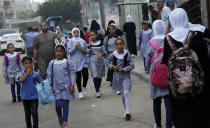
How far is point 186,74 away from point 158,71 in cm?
186

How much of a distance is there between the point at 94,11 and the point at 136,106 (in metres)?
53.3

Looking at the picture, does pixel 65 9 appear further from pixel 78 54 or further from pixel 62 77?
pixel 62 77

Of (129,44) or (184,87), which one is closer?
(184,87)

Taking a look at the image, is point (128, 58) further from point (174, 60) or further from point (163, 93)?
point (174, 60)

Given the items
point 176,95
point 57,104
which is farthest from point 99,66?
point 176,95

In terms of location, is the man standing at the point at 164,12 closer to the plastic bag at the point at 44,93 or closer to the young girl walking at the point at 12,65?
the young girl walking at the point at 12,65

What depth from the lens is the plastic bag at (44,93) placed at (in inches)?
271

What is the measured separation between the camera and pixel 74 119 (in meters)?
8.43

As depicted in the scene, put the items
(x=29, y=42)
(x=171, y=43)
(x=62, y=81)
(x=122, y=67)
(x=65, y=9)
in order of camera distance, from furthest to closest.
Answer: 1. (x=65, y=9)
2. (x=29, y=42)
3. (x=122, y=67)
4. (x=62, y=81)
5. (x=171, y=43)

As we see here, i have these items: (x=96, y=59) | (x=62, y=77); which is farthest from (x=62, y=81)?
(x=96, y=59)

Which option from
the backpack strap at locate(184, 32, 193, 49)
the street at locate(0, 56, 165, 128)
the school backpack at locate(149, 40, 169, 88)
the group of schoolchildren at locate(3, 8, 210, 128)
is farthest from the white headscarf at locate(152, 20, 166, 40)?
the backpack strap at locate(184, 32, 193, 49)

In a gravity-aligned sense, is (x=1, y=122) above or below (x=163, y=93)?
below

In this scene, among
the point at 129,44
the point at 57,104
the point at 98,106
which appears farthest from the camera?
the point at 129,44

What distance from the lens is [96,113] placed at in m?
8.77
